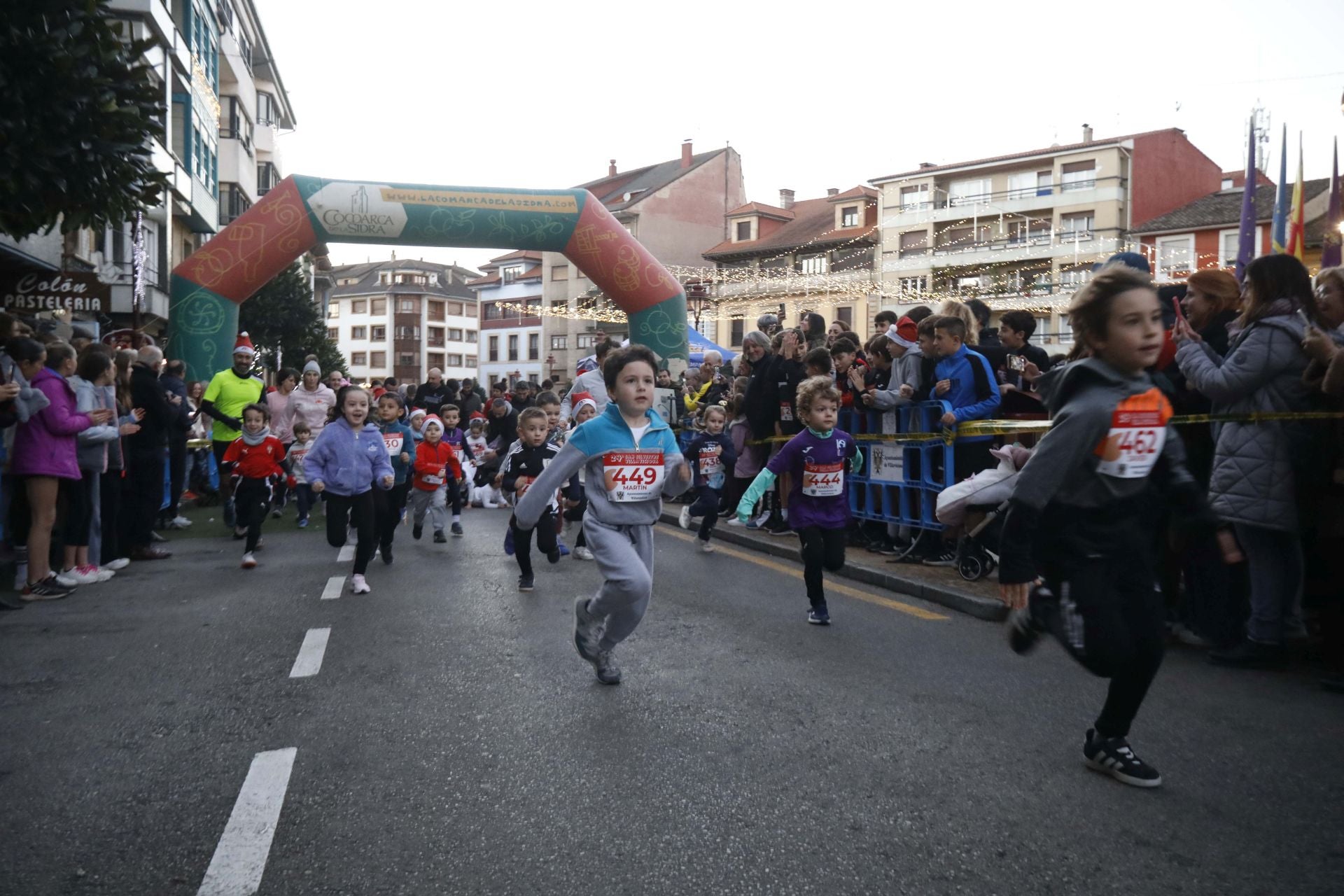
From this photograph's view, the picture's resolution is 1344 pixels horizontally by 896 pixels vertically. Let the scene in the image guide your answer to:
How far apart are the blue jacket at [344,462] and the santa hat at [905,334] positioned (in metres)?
4.62

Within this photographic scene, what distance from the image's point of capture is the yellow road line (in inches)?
302

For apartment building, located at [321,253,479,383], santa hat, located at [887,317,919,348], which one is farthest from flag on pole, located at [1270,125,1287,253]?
apartment building, located at [321,253,479,383]

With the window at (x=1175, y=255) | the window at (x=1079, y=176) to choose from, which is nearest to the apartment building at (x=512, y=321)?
the window at (x=1079, y=176)

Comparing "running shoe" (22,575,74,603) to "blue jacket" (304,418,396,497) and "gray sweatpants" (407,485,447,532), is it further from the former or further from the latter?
"gray sweatpants" (407,485,447,532)

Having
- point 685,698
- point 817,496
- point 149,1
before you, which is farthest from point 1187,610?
point 149,1

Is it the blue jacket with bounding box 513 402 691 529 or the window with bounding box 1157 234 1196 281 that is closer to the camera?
the blue jacket with bounding box 513 402 691 529

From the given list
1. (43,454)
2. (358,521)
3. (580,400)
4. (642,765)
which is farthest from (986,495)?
(43,454)

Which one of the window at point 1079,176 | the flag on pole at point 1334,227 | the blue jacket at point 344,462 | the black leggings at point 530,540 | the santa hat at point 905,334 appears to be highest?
the window at point 1079,176

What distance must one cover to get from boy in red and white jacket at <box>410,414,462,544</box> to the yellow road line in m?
3.10

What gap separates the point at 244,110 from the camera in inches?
1740

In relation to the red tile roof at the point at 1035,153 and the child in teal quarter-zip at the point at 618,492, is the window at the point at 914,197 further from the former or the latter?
the child in teal quarter-zip at the point at 618,492

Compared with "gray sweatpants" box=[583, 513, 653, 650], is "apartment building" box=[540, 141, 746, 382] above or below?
above

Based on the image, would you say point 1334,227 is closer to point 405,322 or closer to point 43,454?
point 43,454

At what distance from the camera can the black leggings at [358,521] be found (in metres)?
9.05
